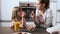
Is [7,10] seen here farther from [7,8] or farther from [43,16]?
[43,16]

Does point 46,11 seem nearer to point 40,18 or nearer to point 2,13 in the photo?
point 40,18

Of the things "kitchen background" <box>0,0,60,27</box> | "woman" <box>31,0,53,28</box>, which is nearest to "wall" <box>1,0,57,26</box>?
"kitchen background" <box>0,0,60,27</box>

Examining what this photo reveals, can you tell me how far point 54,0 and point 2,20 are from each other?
139cm

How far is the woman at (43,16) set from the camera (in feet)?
7.02

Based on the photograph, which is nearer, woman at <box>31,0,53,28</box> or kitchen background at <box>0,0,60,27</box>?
woman at <box>31,0,53,28</box>

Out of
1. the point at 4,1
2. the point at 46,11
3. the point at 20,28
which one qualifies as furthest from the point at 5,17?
the point at 20,28

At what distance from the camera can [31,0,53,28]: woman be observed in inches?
84.2

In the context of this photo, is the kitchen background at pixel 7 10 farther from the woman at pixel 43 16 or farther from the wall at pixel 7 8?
the woman at pixel 43 16

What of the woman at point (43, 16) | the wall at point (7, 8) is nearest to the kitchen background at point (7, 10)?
the wall at point (7, 8)

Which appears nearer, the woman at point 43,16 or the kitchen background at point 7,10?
the woman at point 43,16

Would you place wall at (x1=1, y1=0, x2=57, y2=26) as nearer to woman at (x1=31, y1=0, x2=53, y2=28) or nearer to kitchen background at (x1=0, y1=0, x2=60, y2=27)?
kitchen background at (x1=0, y1=0, x2=60, y2=27)

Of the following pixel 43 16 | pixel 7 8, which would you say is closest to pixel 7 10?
pixel 7 8

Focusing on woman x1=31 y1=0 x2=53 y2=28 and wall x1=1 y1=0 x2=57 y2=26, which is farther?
wall x1=1 y1=0 x2=57 y2=26

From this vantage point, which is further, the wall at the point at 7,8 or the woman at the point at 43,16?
the wall at the point at 7,8
